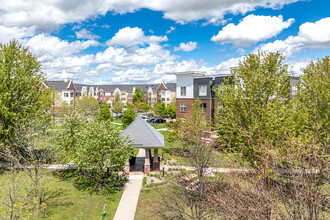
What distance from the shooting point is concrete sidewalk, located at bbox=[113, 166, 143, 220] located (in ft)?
45.2

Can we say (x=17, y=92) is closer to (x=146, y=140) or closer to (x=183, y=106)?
(x=146, y=140)

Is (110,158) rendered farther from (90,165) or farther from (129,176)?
(129,176)

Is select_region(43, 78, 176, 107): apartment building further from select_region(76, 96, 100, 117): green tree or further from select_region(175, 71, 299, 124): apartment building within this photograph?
select_region(175, 71, 299, 124): apartment building

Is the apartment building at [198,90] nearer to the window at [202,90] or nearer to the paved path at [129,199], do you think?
the window at [202,90]

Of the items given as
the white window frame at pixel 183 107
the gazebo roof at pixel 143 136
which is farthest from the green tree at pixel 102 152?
the white window frame at pixel 183 107

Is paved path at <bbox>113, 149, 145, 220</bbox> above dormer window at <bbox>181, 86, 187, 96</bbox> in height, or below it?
below

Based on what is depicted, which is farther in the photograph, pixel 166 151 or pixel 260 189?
pixel 166 151

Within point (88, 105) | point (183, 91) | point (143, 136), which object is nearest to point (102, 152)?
point (143, 136)

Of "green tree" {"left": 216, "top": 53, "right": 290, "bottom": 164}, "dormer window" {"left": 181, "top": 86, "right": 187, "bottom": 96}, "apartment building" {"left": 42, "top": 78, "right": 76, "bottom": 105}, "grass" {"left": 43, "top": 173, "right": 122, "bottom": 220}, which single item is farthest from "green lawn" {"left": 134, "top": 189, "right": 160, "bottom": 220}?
"apartment building" {"left": 42, "top": 78, "right": 76, "bottom": 105}

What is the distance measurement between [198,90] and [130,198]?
81.8 ft

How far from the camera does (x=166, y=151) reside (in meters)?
29.7

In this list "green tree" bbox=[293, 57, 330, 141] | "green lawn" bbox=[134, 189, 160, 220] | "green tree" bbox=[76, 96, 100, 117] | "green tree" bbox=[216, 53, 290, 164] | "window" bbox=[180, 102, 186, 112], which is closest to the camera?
"green lawn" bbox=[134, 189, 160, 220]

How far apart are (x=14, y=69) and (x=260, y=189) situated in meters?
23.9

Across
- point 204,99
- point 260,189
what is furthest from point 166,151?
point 260,189
